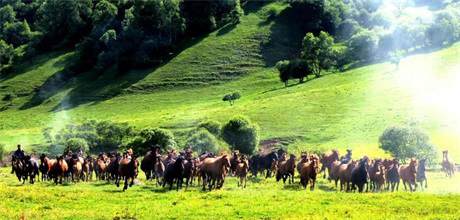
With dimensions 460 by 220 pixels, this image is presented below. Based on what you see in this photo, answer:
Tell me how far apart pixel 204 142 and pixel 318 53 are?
7733 cm

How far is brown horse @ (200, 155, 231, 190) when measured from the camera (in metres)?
37.6

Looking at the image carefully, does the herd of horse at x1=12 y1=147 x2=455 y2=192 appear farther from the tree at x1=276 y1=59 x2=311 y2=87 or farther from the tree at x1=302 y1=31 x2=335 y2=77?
the tree at x1=302 y1=31 x2=335 y2=77

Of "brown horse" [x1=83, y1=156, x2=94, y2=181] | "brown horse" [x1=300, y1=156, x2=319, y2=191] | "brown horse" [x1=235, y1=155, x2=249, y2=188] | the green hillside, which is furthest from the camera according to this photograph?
the green hillside

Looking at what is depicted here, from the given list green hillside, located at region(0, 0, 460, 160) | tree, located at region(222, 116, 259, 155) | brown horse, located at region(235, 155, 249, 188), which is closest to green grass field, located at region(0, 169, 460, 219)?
brown horse, located at region(235, 155, 249, 188)

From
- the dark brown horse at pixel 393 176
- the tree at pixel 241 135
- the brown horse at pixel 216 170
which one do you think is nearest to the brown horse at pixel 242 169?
the brown horse at pixel 216 170

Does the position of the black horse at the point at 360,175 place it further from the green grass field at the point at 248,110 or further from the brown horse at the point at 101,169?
the brown horse at the point at 101,169

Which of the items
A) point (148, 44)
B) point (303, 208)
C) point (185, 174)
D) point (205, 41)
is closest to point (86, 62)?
point (148, 44)

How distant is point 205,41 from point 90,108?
4367 cm

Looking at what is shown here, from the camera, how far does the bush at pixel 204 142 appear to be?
68000 millimetres

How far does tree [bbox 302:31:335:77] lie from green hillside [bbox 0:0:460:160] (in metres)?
7.73

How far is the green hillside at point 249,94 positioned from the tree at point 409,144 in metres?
9.55

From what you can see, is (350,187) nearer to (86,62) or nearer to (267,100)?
(267,100)

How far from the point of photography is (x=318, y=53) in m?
140

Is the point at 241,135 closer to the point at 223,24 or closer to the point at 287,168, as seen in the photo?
the point at 287,168
